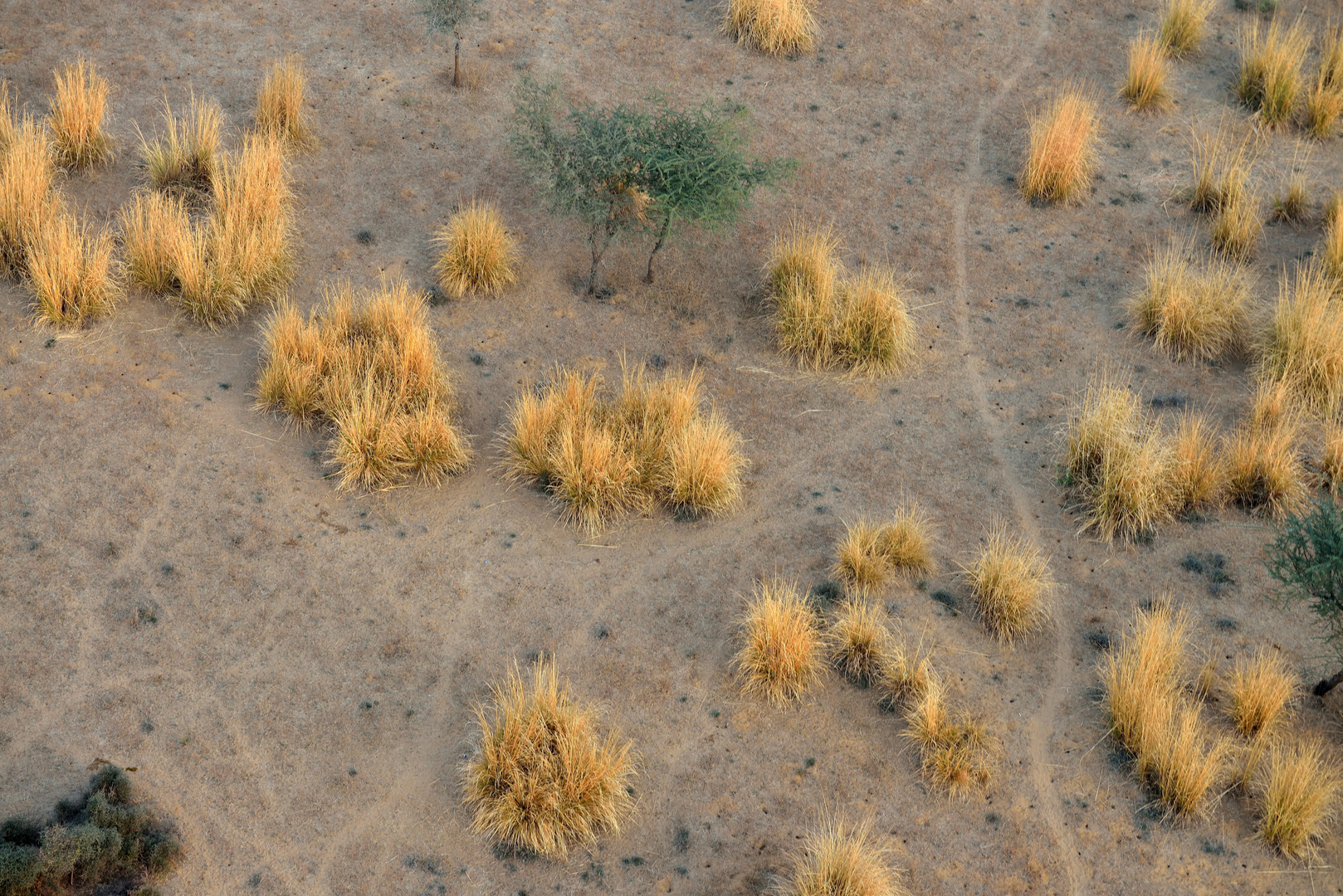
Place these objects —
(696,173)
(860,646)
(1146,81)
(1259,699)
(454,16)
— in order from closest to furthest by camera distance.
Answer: (1259,699) → (860,646) → (696,173) → (454,16) → (1146,81)

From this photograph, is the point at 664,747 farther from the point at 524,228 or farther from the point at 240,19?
the point at 240,19

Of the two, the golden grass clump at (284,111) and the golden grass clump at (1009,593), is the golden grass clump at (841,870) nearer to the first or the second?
the golden grass clump at (1009,593)

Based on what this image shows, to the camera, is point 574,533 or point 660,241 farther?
point 660,241

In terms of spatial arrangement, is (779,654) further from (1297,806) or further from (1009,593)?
(1297,806)

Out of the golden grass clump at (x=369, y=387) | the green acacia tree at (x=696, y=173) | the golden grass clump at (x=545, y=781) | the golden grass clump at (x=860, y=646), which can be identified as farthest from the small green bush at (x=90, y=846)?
the green acacia tree at (x=696, y=173)

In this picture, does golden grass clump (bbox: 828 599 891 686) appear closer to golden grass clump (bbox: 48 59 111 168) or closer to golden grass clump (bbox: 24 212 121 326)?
golden grass clump (bbox: 24 212 121 326)

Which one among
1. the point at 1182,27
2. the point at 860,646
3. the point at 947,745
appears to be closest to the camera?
the point at 947,745

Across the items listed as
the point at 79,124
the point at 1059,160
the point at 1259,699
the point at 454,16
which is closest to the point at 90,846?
the point at 1259,699
